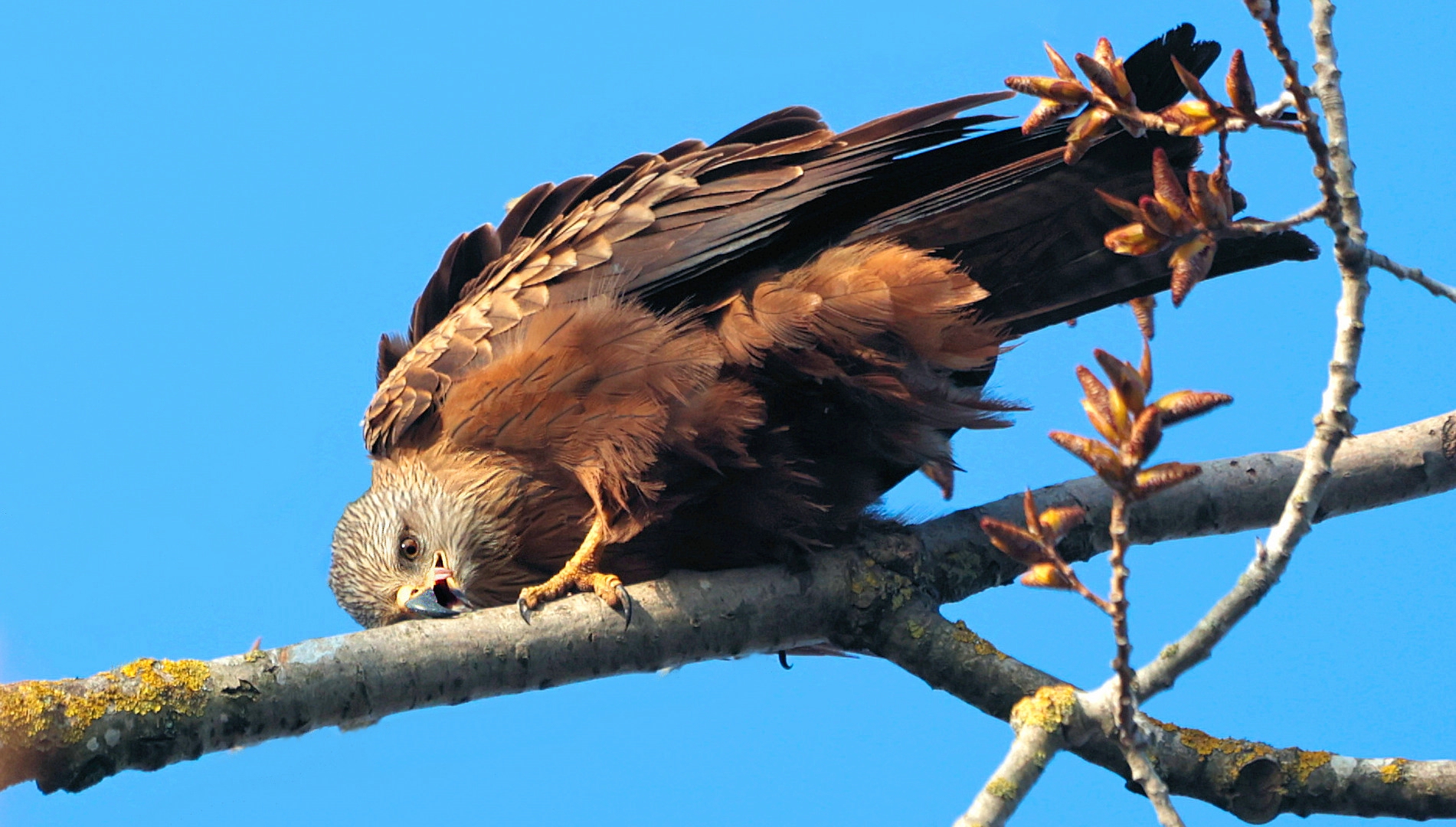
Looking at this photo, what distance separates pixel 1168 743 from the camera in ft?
9.27

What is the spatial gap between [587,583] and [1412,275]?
6.14 feet

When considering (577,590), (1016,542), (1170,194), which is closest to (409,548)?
(577,590)

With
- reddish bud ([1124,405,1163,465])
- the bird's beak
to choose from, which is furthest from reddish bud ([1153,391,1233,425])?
the bird's beak

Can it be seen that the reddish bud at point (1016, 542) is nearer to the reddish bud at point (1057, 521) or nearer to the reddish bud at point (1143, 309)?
the reddish bud at point (1057, 521)

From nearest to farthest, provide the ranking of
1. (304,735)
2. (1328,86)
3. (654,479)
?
(1328,86)
(304,735)
(654,479)

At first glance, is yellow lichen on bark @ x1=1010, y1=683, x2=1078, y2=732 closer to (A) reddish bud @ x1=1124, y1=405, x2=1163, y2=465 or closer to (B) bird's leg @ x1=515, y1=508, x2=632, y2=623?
(A) reddish bud @ x1=1124, y1=405, x2=1163, y2=465

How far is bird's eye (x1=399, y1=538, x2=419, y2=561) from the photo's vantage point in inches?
147

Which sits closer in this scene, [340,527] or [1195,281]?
[1195,281]

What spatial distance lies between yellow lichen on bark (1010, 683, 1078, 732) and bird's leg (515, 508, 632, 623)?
38.8 inches

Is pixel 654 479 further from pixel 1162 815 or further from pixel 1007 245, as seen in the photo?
pixel 1162 815

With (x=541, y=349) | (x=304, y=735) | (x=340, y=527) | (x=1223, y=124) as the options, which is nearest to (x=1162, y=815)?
(x=1223, y=124)

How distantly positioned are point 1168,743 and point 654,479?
133 cm

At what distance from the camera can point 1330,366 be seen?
200 centimetres

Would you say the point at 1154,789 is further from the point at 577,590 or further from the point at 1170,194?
the point at 577,590
